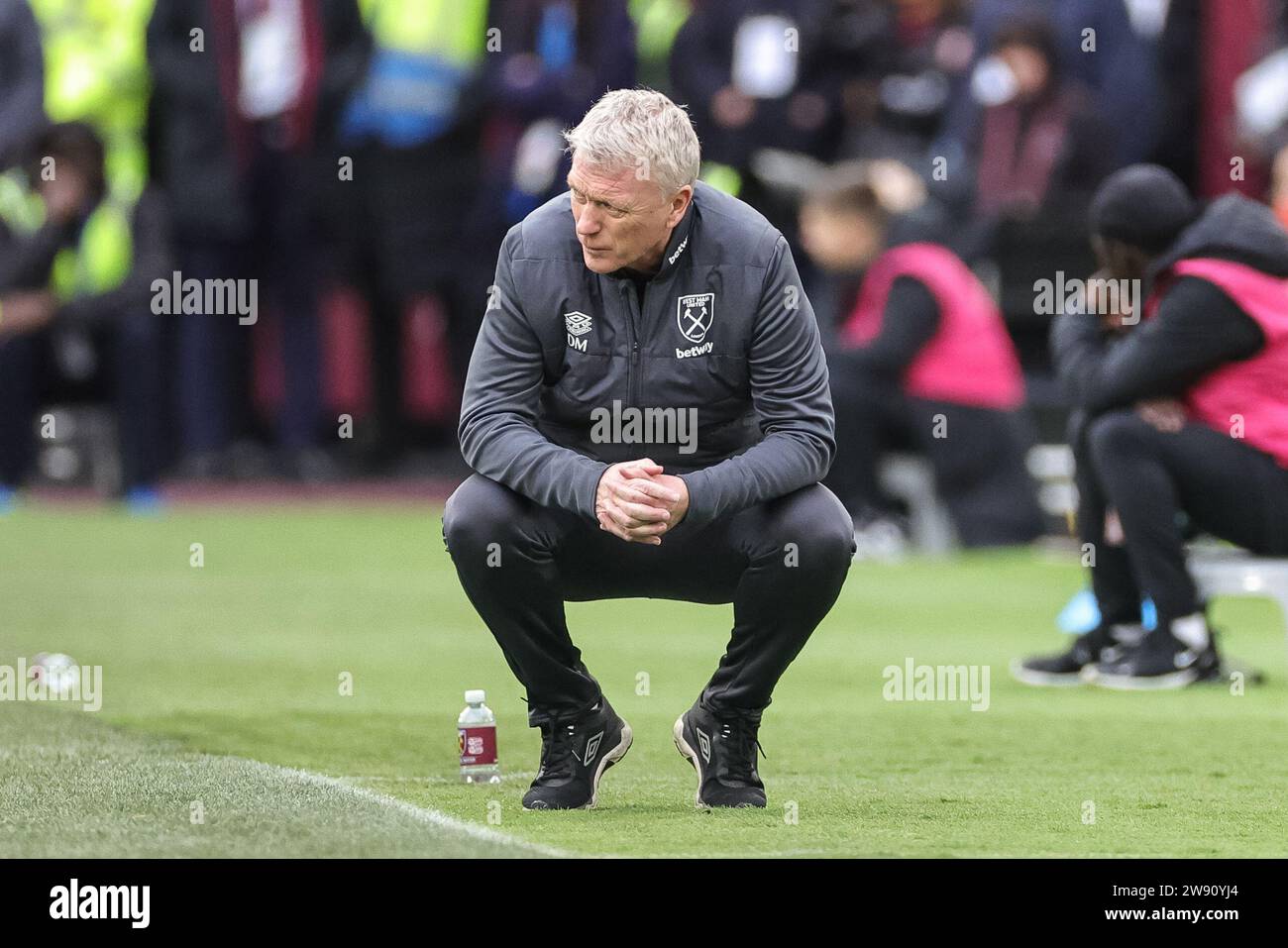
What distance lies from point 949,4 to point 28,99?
5.77 m

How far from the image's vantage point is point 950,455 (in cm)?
1305

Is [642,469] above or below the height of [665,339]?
below

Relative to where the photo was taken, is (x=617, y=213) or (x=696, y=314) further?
(x=696, y=314)

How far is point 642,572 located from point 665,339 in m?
0.57

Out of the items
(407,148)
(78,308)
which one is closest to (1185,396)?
(407,148)

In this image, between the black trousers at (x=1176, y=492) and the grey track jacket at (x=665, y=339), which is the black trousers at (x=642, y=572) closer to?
the grey track jacket at (x=665, y=339)

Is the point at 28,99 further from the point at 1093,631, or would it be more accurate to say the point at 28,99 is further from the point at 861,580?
the point at 1093,631

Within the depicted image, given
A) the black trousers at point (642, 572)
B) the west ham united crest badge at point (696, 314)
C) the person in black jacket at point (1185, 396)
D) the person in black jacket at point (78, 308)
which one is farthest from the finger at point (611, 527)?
the person in black jacket at point (78, 308)

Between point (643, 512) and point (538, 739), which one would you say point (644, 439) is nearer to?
point (643, 512)

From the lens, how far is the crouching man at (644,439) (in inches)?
217

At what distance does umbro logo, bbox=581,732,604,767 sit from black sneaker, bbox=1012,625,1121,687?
295cm

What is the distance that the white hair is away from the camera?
5.44 metres
